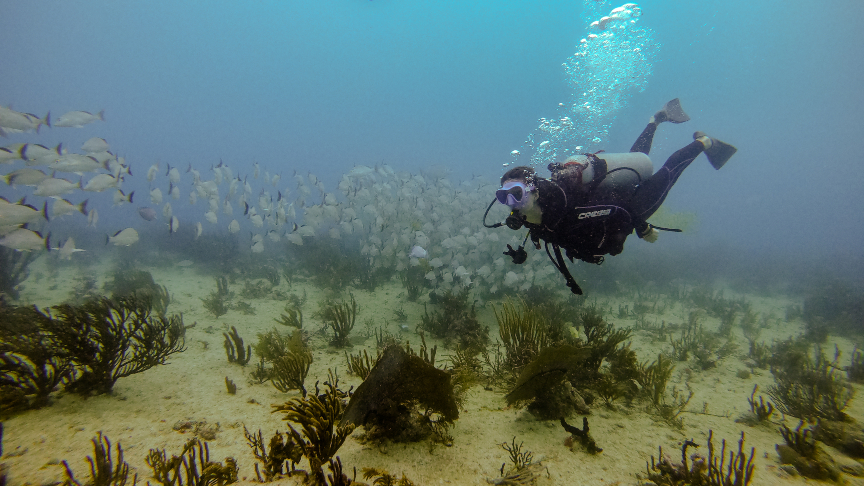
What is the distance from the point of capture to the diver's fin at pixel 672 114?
673 centimetres

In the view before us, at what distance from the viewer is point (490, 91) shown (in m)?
104

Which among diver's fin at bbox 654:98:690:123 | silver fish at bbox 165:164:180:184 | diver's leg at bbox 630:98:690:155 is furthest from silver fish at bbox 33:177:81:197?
diver's fin at bbox 654:98:690:123

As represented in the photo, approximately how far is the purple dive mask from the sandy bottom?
266cm

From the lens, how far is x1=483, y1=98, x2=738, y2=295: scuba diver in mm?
3857

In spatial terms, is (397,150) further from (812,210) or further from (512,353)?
(812,210)

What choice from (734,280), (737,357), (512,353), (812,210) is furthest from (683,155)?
(812,210)

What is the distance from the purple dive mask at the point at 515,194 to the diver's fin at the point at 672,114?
17.3ft

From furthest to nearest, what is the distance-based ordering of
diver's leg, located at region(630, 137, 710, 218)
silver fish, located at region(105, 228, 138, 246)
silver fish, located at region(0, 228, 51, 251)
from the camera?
silver fish, located at region(105, 228, 138, 246) → silver fish, located at region(0, 228, 51, 251) → diver's leg, located at region(630, 137, 710, 218)

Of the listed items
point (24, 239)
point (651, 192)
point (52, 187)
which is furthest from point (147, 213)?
point (651, 192)

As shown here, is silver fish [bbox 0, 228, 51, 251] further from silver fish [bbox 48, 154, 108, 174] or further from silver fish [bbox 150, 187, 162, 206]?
silver fish [bbox 150, 187, 162, 206]

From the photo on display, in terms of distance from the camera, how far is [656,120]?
676 centimetres

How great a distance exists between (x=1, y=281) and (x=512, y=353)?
46.1ft

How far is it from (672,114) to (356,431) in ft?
28.2

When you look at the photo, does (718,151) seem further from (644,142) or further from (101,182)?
(101,182)
